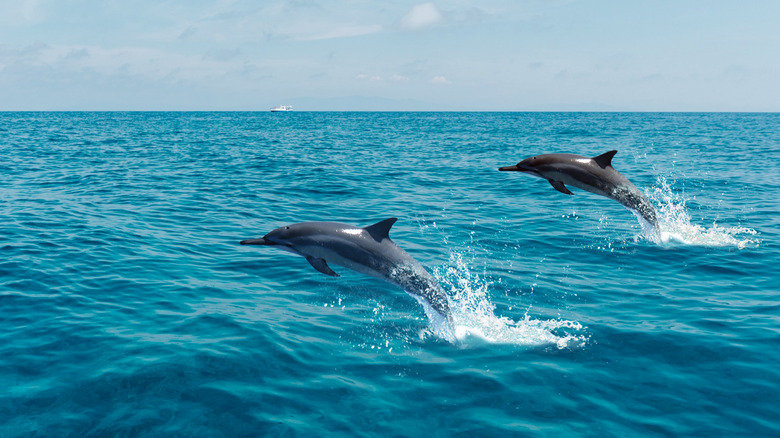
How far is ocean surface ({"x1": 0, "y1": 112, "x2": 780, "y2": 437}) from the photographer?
606cm

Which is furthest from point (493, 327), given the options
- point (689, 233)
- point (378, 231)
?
point (689, 233)

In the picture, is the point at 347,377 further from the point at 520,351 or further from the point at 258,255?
the point at 258,255

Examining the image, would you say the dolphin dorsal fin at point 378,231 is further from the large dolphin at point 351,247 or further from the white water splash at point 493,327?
the white water splash at point 493,327

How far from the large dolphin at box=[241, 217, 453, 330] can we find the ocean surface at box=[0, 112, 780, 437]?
105 cm

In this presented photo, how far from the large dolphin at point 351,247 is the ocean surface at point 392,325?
1051 millimetres

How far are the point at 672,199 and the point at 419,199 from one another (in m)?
8.69

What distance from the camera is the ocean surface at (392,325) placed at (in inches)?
239

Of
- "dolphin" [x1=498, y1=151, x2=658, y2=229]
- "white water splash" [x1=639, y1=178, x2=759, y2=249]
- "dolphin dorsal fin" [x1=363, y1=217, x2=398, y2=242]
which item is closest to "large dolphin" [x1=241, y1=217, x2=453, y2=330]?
"dolphin dorsal fin" [x1=363, y1=217, x2=398, y2=242]

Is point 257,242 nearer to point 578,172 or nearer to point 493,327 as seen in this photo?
point 493,327

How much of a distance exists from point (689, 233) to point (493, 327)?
8.35 m

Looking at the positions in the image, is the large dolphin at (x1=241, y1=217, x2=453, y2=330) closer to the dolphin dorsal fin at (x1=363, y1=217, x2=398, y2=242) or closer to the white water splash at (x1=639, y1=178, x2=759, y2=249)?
the dolphin dorsal fin at (x1=363, y1=217, x2=398, y2=242)

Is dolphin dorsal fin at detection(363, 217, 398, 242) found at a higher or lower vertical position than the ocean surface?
higher

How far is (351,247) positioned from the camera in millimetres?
7387

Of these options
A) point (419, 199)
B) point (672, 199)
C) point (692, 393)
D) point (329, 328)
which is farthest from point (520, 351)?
point (672, 199)
